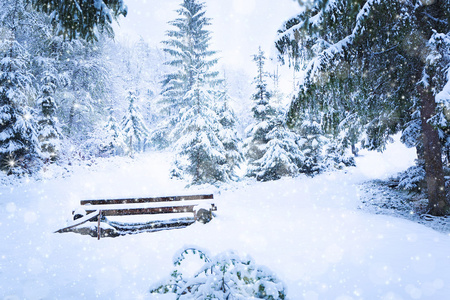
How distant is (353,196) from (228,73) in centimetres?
7994

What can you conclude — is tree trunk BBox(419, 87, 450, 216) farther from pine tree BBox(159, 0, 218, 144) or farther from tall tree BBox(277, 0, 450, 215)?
pine tree BBox(159, 0, 218, 144)

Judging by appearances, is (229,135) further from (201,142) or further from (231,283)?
(231,283)

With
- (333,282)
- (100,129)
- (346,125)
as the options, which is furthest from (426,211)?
(100,129)

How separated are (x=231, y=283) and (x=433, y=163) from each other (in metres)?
8.33

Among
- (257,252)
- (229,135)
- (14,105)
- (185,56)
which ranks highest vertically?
(185,56)

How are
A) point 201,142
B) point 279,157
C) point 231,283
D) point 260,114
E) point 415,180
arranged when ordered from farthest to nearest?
point 260,114 → point 279,157 → point 201,142 → point 415,180 → point 231,283

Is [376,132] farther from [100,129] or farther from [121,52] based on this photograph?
[121,52]

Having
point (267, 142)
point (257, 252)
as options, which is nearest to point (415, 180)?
point (257, 252)

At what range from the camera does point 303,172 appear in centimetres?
1848

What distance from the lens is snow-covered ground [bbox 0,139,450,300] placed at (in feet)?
11.9

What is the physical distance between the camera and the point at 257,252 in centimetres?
515

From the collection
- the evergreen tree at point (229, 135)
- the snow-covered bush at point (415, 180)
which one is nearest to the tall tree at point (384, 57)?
the snow-covered bush at point (415, 180)

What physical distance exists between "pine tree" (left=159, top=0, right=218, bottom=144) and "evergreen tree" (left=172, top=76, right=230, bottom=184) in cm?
607

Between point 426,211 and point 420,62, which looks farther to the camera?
point 426,211
